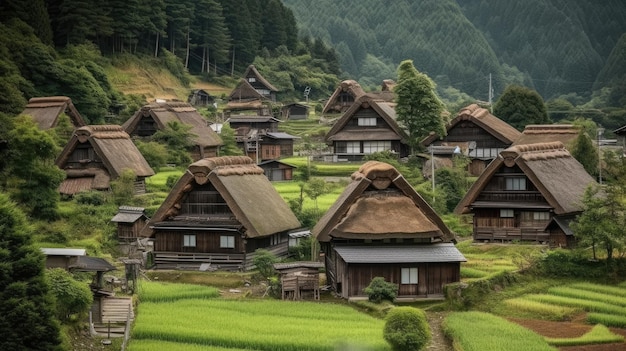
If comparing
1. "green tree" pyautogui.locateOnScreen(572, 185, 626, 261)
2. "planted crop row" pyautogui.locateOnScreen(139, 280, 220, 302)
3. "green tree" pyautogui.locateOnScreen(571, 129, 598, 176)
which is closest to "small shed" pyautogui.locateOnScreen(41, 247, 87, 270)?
"planted crop row" pyautogui.locateOnScreen(139, 280, 220, 302)

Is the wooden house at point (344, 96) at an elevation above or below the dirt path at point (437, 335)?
above

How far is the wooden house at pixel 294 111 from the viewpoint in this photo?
7569cm

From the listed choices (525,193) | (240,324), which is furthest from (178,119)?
(240,324)

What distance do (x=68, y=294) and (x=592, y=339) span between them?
42.5 feet

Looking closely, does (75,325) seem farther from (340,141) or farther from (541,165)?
(340,141)

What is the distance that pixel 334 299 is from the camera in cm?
3128

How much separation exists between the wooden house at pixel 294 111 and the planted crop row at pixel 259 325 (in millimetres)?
46617

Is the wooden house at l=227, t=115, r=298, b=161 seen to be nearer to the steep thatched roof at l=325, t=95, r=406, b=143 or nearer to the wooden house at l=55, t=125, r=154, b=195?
the steep thatched roof at l=325, t=95, r=406, b=143

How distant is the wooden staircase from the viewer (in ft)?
82.9

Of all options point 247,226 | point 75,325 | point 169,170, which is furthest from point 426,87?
point 75,325

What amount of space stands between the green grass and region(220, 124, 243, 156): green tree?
1350 inches

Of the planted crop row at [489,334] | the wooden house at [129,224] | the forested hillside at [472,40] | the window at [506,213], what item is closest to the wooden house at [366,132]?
the window at [506,213]

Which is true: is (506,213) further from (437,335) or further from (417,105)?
(417,105)

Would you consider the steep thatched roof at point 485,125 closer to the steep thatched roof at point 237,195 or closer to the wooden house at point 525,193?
the wooden house at point 525,193
